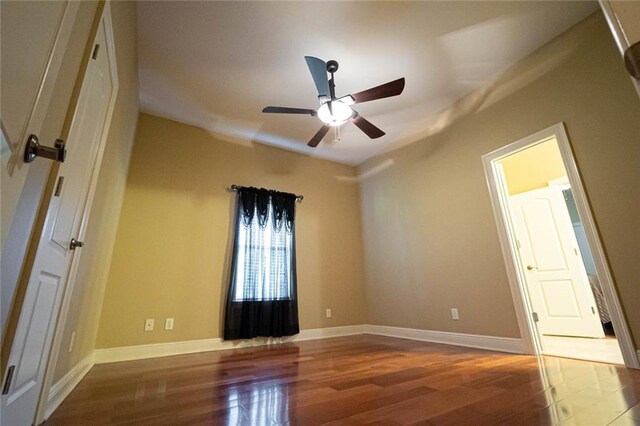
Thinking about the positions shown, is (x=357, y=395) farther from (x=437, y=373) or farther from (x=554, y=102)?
(x=554, y=102)

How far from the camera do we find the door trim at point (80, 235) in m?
1.34

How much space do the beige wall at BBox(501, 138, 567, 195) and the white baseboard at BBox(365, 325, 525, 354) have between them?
2.33m

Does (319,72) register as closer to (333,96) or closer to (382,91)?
(333,96)

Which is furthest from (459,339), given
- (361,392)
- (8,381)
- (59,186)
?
(59,186)

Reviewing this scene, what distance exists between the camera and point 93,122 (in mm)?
1524

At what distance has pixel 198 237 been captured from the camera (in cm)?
340

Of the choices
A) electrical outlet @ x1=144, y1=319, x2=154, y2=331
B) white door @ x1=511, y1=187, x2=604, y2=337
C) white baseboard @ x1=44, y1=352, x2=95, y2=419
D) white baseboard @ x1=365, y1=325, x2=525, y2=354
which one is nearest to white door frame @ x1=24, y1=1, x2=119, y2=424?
white baseboard @ x1=44, y1=352, x2=95, y2=419

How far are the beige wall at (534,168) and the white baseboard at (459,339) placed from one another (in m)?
2.33

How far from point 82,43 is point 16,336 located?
1.17m

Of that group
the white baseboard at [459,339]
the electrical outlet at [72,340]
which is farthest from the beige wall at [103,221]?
the white baseboard at [459,339]

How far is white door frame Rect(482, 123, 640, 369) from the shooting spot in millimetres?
2016

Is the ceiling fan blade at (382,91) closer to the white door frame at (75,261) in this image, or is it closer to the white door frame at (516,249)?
the white door frame at (516,249)

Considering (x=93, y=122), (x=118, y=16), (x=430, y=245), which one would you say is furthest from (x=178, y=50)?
(x=430, y=245)

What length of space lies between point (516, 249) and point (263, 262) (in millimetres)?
2854
